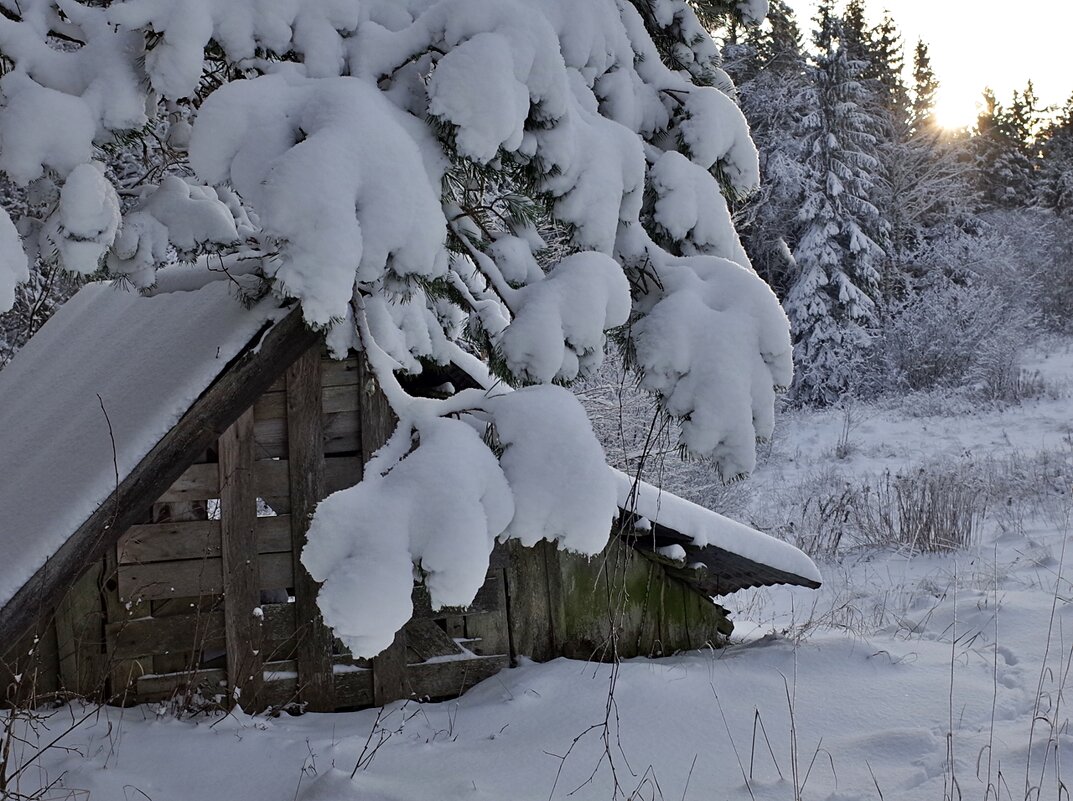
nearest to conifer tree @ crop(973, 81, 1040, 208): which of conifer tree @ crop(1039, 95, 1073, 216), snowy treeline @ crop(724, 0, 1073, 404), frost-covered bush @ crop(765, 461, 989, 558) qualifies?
conifer tree @ crop(1039, 95, 1073, 216)

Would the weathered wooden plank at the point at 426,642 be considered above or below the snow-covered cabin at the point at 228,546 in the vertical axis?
below

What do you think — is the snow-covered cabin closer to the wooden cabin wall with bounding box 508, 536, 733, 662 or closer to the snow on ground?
the wooden cabin wall with bounding box 508, 536, 733, 662

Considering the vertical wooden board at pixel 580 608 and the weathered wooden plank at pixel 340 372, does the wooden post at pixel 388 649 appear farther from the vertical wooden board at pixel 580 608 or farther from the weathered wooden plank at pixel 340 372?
the vertical wooden board at pixel 580 608

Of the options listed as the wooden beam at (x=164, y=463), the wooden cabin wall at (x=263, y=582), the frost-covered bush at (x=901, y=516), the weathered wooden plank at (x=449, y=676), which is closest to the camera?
the wooden beam at (x=164, y=463)

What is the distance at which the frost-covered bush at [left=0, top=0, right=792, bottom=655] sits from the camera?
2.30 metres

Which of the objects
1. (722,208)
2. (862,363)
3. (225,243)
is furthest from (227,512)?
(862,363)

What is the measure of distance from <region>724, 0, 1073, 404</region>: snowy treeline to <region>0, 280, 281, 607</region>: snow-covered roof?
1872 cm

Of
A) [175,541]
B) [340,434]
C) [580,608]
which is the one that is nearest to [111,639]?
[175,541]

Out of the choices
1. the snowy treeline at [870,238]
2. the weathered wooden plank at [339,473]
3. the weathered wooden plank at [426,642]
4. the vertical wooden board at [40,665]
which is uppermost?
the snowy treeline at [870,238]

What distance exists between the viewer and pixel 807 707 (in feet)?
14.9

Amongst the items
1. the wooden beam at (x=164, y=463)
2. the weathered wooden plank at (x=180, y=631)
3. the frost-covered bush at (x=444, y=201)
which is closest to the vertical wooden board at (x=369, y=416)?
the wooden beam at (x=164, y=463)

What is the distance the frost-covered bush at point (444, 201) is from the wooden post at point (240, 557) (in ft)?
4.81

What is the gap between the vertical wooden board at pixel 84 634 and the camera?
457 centimetres

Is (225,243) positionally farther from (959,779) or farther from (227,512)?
(959,779)
